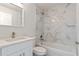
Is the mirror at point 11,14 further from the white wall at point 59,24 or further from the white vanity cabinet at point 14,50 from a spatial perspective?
the white wall at point 59,24

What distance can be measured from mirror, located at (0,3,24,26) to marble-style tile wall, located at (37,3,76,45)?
33.4 inches

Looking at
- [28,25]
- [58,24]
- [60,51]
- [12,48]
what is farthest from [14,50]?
[58,24]

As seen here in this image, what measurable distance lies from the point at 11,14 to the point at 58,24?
5.61 ft

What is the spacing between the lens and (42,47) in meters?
2.75

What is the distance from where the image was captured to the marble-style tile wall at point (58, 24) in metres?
2.84

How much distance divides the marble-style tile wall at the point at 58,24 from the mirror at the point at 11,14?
85 centimetres

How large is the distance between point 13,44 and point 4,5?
87 cm

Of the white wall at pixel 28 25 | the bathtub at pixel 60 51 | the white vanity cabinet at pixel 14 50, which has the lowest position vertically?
the bathtub at pixel 60 51

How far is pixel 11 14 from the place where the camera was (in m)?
1.99

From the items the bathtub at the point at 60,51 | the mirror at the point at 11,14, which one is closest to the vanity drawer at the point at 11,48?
the mirror at the point at 11,14

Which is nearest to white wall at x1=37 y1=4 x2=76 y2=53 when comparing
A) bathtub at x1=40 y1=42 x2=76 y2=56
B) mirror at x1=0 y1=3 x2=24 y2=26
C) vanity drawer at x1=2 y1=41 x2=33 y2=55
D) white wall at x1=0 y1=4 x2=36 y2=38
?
bathtub at x1=40 y1=42 x2=76 y2=56

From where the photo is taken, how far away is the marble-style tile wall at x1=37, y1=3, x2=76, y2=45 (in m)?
2.84

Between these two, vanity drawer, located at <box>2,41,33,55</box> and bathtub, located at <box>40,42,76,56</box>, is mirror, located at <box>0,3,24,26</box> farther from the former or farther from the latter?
bathtub, located at <box>40,42,76,56</box>

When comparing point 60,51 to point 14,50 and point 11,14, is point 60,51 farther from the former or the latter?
point 11,14
